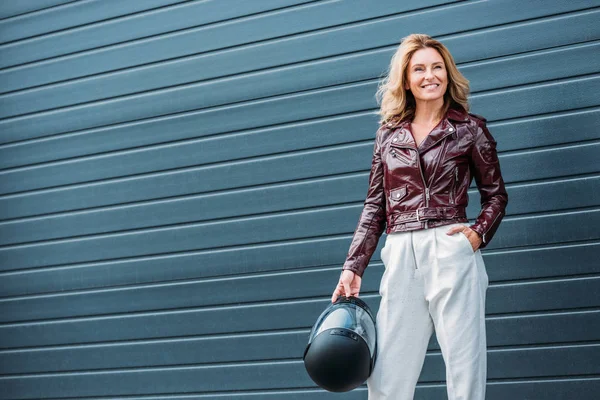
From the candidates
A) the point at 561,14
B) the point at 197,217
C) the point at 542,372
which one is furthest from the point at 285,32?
the point at 542,372

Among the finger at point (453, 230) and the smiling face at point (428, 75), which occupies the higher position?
the smiling face at point (428, 75)

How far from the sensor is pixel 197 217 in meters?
4.68

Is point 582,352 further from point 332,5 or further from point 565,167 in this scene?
point 332,5

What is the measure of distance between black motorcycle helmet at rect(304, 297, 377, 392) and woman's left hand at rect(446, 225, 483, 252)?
0.49m

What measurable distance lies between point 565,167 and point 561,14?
72 centimetres

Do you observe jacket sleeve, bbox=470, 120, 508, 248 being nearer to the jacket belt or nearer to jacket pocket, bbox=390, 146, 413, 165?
the jacket belt

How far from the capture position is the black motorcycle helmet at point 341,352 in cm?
309

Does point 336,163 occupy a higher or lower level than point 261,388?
higher

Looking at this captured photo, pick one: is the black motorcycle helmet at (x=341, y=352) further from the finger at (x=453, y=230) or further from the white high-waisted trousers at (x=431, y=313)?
the finger at (x=453, y=230)

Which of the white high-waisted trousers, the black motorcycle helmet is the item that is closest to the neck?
the white high-waisted trousers

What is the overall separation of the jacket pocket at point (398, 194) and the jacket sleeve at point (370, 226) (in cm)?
11

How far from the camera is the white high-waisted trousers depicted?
3143 millimetres

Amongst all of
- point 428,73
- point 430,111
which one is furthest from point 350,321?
point 428,73

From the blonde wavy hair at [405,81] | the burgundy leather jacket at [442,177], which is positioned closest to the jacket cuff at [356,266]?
the burgundy leather jacket at [442,177]
